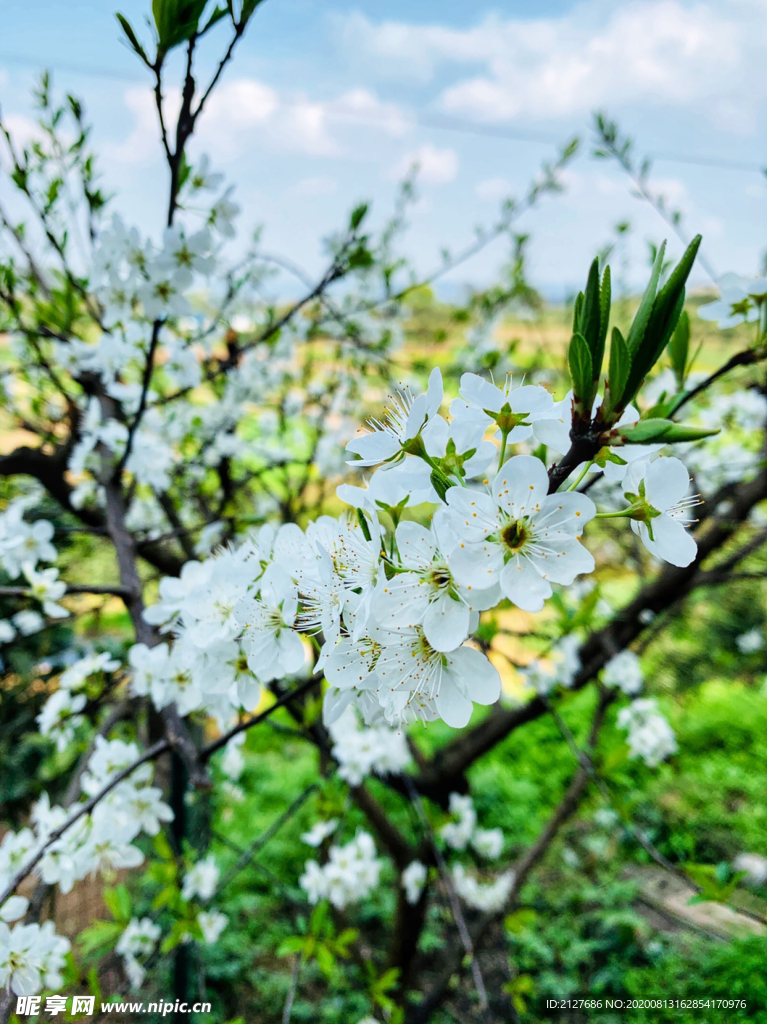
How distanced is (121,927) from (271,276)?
2010 mm

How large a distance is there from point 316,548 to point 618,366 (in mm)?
305

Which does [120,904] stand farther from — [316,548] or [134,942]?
[316,548]

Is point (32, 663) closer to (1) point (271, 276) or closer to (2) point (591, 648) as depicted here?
(1) point (271, 276)

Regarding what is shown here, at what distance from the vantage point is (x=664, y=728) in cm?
206

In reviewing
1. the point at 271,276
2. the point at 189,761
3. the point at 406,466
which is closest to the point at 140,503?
the point at 271,276

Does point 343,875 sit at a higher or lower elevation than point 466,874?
higher

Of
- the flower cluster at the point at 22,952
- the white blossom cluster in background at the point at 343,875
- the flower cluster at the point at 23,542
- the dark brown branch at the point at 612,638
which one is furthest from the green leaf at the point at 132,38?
the white blossom cluster in background at the point at 343,875

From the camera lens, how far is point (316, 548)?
57 centimetres

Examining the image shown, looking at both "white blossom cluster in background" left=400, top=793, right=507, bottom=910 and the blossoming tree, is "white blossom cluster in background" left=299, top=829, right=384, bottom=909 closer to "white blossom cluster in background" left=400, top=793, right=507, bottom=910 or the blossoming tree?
the blossoming tree

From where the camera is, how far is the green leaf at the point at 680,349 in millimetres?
766

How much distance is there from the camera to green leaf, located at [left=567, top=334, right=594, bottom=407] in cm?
43

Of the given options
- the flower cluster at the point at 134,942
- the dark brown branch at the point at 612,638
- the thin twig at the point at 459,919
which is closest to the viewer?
the thin twig at the point at 459,919

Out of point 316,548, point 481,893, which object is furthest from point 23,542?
point 481,893

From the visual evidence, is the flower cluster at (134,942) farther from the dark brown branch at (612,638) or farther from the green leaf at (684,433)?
the green leaf at (684,433)
